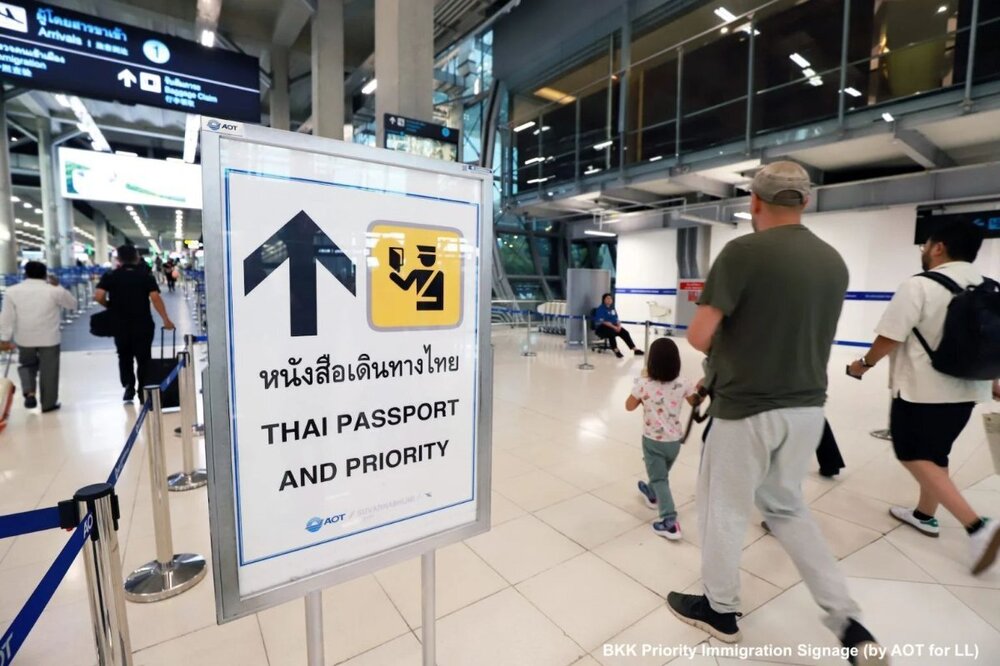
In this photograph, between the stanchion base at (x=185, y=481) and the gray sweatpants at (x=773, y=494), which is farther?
the stanchion base at (x=185, y=481)

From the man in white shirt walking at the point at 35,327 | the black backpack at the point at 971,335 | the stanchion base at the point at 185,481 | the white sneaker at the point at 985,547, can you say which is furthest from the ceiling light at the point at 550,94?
the white sneaker at the point at 985,547

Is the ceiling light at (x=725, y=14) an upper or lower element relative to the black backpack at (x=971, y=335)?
upper

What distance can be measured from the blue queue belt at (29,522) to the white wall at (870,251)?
11.3m

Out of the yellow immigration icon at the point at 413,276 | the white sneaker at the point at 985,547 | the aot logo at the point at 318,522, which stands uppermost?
the yellow immigration icon at the point at 413,276

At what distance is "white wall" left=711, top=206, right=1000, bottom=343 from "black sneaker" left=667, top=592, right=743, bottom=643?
953 centimetres

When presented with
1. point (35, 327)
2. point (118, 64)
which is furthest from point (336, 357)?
point (118, 64)

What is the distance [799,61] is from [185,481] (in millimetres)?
10434

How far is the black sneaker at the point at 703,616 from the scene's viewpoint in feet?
5.80

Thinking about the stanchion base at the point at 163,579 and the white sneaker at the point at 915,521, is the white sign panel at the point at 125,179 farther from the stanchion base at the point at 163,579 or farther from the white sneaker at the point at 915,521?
the white sneaker at the point at 915,521

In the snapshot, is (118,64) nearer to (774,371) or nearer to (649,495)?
(649,495)

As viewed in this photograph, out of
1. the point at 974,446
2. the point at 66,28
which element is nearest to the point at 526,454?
the point at 974,446

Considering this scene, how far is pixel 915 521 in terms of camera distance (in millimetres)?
2545

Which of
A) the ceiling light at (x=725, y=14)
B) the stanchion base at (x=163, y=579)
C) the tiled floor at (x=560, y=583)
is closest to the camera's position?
the tiled floor at (x=560, y=583)

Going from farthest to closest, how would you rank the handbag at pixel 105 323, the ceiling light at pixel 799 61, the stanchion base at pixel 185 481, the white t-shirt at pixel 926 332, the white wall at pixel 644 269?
the white wall at pixel 644 269 < the ceiling light at pixel 799 61 < the handbag at pixel 105 323 < the stanchion base at pixel 185 481 < the white t-shirt at pixel 926 332
